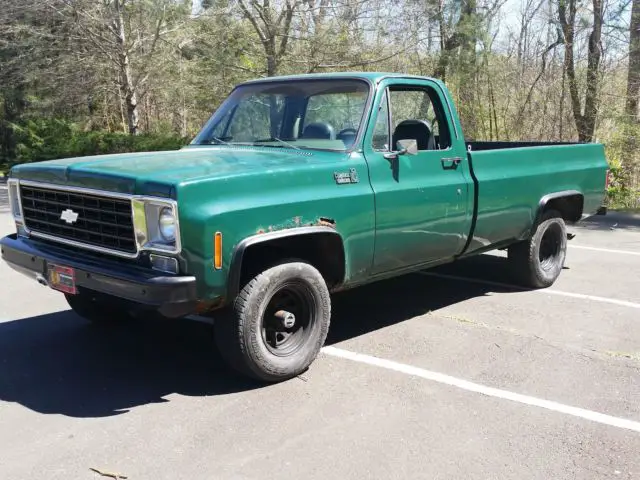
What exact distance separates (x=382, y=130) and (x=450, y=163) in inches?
30.3

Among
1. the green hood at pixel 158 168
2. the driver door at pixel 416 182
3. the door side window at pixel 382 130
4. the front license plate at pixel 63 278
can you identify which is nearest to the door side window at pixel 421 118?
the driver door at pixel 416 182

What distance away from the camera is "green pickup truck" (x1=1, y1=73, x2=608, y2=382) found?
377 centimetres

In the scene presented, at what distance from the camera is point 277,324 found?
4418 millimetres

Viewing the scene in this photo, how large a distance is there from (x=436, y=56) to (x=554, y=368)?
11221mm

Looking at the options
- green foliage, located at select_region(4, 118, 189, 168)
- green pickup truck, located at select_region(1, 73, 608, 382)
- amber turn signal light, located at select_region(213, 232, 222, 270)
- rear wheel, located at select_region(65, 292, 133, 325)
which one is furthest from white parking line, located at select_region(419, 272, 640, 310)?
green foliage, located at select_region(4, 118, 189, 168)

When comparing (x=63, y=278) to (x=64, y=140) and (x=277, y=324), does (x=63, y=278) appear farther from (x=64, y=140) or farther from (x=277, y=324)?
(x=64, y=140)

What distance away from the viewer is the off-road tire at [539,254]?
6574 mm

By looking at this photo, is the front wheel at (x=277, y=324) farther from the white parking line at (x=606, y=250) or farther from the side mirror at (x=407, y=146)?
the white parking line at (x=606, y=250)

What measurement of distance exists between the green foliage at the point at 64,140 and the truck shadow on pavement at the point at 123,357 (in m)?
12.3

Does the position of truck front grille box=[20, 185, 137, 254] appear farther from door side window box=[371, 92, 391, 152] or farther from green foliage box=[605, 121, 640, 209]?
green foliage box=[605, 121, 640, 209]

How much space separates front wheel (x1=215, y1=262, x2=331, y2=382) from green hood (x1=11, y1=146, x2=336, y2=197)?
0.71 m

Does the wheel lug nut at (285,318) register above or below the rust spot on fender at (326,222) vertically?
below

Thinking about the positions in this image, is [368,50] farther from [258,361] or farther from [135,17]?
[258,361]

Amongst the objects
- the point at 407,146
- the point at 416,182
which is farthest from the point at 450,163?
the point at 407,146
